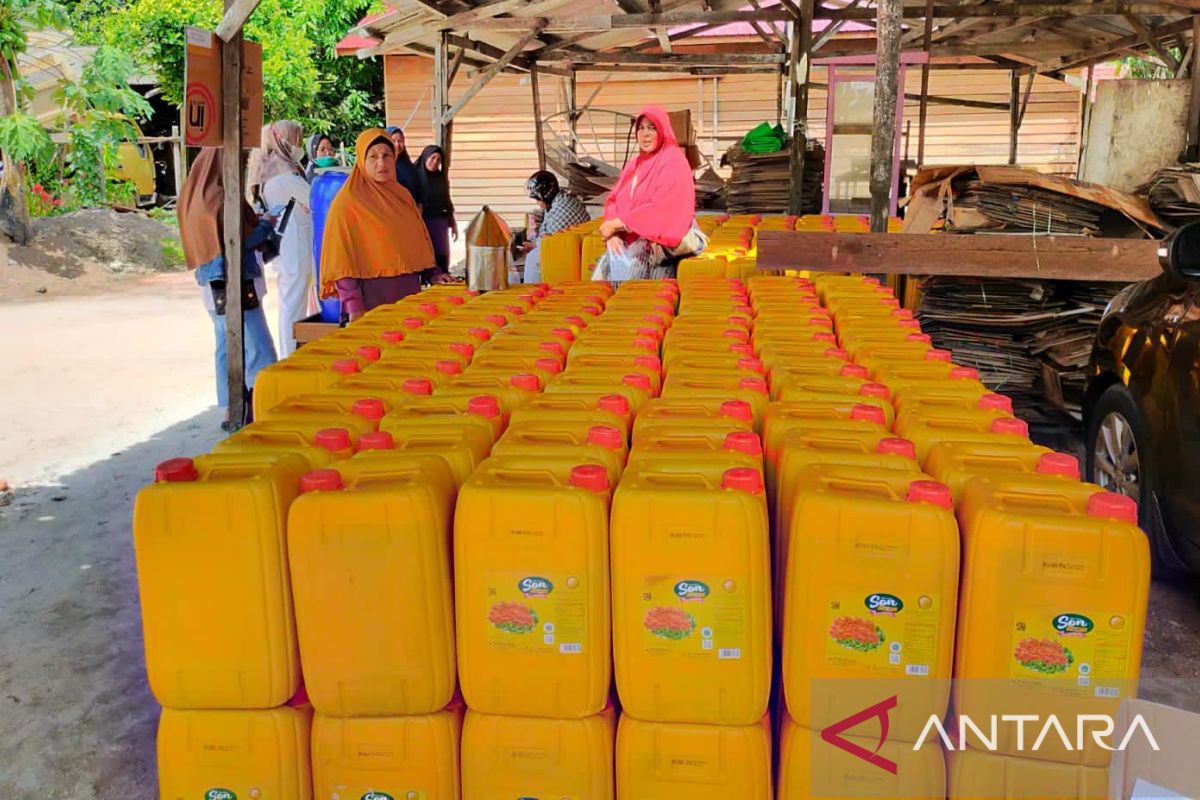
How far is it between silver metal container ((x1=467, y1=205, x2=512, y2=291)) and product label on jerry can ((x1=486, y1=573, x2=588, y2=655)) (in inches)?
147

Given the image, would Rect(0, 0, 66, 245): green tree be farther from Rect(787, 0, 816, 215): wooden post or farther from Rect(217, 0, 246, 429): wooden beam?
Rect(787, 0, 816, 215): wooden post

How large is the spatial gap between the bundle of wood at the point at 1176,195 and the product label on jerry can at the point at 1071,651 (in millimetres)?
5453

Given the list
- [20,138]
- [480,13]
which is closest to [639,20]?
[480,13]

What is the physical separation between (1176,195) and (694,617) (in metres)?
5.95

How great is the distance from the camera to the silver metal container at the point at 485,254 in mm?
5645

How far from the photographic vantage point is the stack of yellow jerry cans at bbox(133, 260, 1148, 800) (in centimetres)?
190

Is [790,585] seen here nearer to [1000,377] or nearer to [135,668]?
[135,668]

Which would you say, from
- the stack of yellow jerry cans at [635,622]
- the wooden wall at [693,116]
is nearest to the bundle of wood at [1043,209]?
the stack of yellow jerry cans at [635,622]

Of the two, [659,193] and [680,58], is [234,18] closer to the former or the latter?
[659,193]

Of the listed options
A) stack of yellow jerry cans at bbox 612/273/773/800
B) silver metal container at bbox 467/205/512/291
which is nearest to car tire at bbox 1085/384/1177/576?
stack of yellow jerry cans at bbox 612/273/773/800

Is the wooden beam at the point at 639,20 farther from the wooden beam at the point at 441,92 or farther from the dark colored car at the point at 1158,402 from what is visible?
the dark colored car at the point at 1158,402

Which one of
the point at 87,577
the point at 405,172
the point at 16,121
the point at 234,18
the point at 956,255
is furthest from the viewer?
the point at 16,121

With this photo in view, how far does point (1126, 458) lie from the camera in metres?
4.10

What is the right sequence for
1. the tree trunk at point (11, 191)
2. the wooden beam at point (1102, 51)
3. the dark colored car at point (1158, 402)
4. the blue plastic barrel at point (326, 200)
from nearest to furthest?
the dark colored car at point (1158, 402), the blue plastic barrel at point (326, 200), the wooden beam at point (1102, 51), the tree trunk at point (11, 191)
